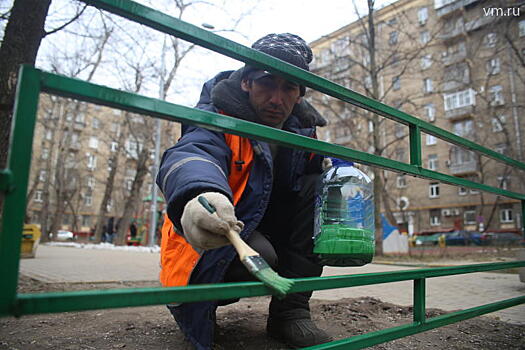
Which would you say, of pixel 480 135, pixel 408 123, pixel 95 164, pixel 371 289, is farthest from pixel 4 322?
pixel 95 164

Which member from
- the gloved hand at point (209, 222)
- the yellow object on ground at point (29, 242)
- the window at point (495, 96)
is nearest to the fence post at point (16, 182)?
the gloved hand at point (209, 222)

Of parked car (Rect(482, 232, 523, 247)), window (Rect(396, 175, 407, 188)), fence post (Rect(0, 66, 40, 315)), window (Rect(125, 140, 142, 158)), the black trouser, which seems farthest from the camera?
window (Rect(396, 175, 407, 188))

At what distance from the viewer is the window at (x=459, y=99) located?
24.6 m

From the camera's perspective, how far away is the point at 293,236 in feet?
5.87

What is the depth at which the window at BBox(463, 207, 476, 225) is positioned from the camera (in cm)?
2411

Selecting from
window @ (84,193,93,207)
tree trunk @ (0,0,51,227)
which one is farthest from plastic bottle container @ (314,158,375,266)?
window @ (84,193,93,207)

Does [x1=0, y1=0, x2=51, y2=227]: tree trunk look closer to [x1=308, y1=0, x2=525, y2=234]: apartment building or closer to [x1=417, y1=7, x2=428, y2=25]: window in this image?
[x1=308, y1=0, x2=525, y2=234]: apartment building

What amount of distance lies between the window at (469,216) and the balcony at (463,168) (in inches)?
101

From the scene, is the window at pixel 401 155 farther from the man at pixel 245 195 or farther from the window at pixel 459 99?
the man at pixel 245 195

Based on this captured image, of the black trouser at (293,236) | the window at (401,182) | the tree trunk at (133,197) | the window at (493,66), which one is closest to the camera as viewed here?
the black trouser at (293,236)

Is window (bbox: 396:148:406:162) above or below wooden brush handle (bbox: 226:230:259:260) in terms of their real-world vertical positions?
above

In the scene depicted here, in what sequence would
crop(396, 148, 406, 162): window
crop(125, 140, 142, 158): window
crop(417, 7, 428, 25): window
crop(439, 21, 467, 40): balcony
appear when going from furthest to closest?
crop(417, 7, 428, 25): window
crop(396, 148, 406, 162): window
crop(125, 140, 142, 158): window
crop(439, 21, 467, 40): balcony

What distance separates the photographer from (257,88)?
1629mm

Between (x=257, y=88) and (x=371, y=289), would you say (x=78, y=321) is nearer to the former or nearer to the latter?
(x=257, y=88)
